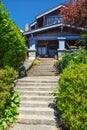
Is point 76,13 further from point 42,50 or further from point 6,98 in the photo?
point 6,98

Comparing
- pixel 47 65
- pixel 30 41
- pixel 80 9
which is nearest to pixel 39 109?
pixel 47 65

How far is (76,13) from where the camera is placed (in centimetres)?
1995

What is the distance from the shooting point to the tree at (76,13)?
765 inches

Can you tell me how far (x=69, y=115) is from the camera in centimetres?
684

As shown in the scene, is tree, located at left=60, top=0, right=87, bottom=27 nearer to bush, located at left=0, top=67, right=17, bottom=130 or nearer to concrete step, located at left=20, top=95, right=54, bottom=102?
concrete step, located at left=20, top=95, right=54, bottom=102

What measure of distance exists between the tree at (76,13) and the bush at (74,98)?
13.1 m

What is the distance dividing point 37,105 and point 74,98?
2734mm

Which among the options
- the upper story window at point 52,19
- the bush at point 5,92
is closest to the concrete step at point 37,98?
the bush at point 5,92

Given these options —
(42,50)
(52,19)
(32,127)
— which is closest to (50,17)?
(52,19)

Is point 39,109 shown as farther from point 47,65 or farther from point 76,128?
point 47,65

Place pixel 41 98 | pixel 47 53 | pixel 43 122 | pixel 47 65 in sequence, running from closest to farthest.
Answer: pixel 43 122 → pixel 41 98 → pixel 47 65 → pixel 47 53

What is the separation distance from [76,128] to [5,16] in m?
5.01

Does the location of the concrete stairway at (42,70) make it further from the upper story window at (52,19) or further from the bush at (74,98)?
the upper story window at (52,19)

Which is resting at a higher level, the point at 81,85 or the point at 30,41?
the point at 30,41
